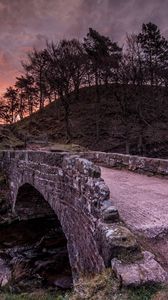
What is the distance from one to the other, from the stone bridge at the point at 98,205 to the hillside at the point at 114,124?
17.0 meters

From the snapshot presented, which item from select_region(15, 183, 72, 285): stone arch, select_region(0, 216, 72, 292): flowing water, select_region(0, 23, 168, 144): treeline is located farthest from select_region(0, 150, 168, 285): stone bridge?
select_region(0, 23, 168, 144): treeline

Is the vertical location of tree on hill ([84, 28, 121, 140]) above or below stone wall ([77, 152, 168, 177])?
above

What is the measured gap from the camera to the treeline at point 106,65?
3091cm

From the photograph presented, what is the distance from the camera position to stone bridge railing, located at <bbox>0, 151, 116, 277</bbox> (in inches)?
193

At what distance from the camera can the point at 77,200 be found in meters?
6.47

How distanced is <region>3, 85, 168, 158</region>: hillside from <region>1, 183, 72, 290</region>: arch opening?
32.9ft

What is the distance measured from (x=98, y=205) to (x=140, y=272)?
5.24 ft

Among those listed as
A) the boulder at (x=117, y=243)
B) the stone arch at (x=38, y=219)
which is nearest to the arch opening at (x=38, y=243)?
the stone arch at (x=38, y=219)

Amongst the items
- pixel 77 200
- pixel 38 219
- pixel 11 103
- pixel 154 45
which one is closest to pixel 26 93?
pixel 11 103

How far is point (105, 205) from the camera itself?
4.72 metres

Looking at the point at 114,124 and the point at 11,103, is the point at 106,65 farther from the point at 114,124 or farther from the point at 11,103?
the point at 11,103

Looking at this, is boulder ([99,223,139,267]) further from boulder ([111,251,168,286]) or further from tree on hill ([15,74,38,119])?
tree on hill ([15,74,38,119])

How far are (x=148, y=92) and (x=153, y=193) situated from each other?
28.9m

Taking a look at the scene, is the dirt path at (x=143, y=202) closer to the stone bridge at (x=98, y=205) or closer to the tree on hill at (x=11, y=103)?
the stone bridge at (x=98, y=205)
